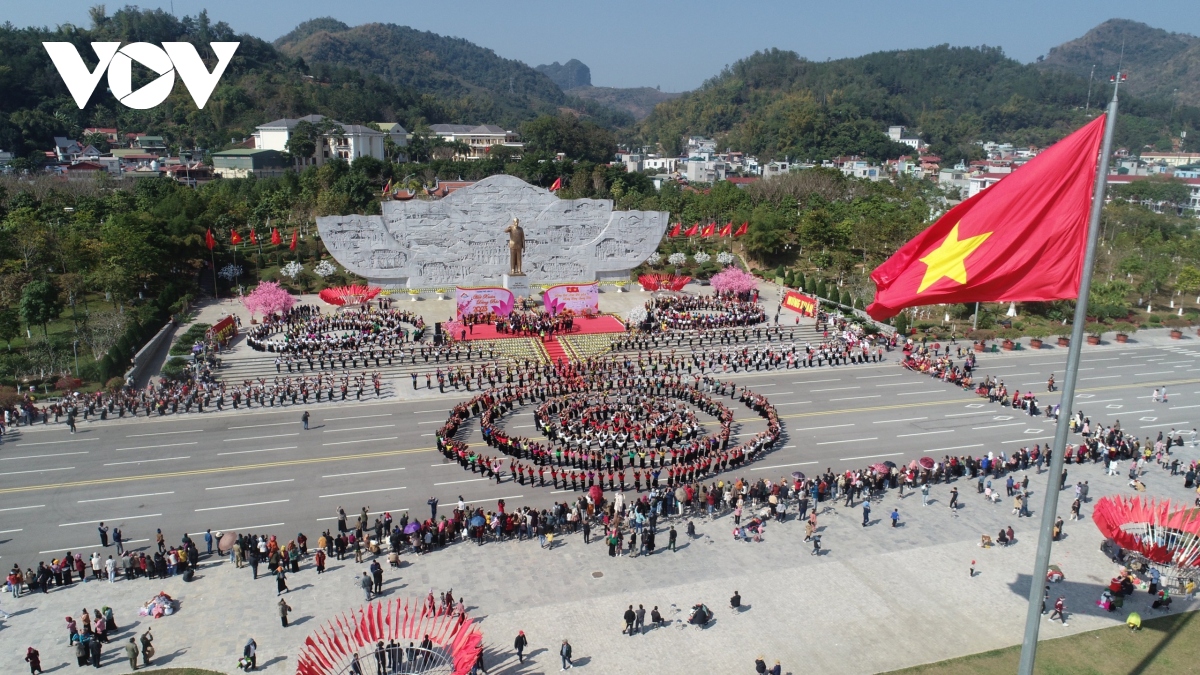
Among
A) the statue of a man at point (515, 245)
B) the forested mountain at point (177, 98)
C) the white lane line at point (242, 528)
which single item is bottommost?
the white lane line at point (242, 528)

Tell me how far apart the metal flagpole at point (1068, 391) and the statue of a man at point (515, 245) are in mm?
43719

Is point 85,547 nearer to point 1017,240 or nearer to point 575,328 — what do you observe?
point 1017,240

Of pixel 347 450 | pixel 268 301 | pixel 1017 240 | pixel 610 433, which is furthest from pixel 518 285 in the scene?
pixel 1017 240

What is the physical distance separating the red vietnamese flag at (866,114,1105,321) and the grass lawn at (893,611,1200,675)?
9.28m

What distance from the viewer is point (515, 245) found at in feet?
169

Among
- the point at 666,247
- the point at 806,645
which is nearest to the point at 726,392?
the point at 806,645

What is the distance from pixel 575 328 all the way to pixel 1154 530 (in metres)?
29.5

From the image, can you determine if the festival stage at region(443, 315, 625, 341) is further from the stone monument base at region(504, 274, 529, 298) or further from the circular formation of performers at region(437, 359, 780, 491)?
the circular formation of performers at region(437, 359, 780, 491)

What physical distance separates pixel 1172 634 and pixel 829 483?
29.9 feet

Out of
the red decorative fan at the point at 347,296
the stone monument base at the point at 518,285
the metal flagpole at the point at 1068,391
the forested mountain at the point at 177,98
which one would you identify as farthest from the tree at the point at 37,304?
the forested mountain at the point at 177,98

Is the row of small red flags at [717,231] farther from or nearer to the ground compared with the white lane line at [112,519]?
farther from the ground

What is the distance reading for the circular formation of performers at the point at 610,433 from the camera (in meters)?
25.9

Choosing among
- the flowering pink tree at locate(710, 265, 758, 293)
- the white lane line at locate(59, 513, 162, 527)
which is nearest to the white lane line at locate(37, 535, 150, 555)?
the white lane line at locate(59, 513, 162, 527)

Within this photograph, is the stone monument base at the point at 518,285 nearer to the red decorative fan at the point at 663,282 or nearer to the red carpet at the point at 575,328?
the red carpet at the point at 575,328
